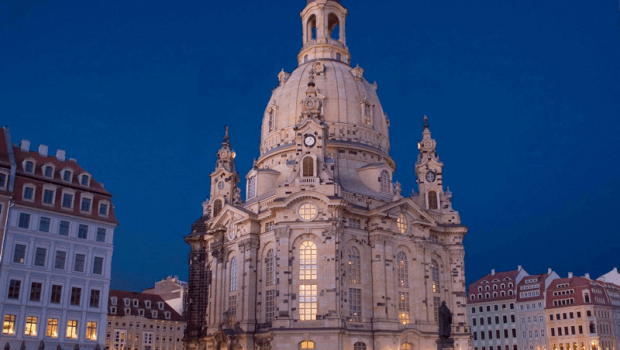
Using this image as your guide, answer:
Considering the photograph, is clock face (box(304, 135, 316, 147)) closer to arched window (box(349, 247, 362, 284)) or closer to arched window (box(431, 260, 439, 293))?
arched window (box(349, 247, 362, 284))

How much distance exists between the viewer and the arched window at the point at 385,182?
7638 centimetres

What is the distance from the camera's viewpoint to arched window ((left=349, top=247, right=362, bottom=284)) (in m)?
67.9

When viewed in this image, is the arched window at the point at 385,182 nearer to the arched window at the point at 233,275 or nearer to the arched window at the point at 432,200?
the arched window at the point at 432,200

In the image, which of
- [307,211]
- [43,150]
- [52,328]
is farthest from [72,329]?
[307,211]

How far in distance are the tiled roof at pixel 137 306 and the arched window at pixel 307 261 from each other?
39902mm

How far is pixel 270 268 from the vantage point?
69.4 m

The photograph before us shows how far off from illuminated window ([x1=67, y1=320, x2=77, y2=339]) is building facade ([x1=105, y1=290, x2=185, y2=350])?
3770 centimetres

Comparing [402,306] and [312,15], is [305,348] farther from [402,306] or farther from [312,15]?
[312,15]

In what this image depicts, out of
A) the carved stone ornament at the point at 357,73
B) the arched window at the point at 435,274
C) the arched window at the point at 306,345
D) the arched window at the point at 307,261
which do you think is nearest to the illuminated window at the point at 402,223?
the arched window at the point at 435,274

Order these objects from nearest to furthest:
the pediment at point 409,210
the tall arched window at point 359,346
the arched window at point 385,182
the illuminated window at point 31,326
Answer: the illuminated window at point 31,326, the tall arched window at point 359,346, the pediment at point 409,210, the arched window at point 385,182

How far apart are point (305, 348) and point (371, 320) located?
8.46 m

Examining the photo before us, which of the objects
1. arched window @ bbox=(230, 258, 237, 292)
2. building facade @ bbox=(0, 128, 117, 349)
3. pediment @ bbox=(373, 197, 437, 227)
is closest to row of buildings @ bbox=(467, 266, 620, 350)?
pediment @ bbox=(373, 197, 437, 227)

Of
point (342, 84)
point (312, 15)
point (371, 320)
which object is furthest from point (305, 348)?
point (312, 15)

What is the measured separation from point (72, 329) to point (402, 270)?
3584 centimetres
